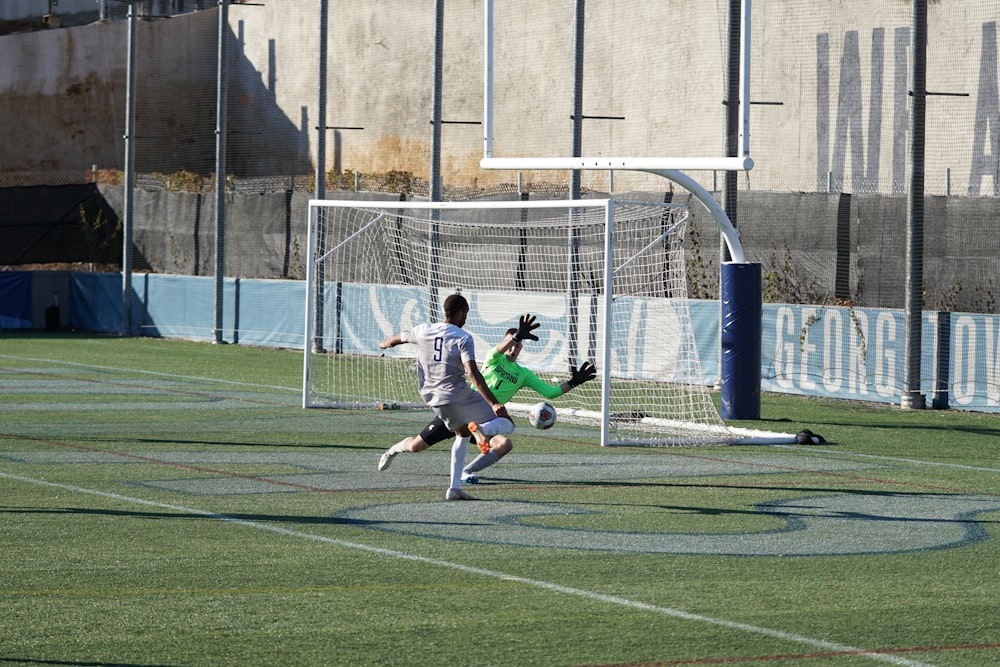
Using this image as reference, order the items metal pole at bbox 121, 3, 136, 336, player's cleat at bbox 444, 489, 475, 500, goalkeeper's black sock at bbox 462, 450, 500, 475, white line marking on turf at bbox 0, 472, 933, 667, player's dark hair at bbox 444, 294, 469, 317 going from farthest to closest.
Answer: metal pole at bbox 121, 3, 136, 336, goalkeeper's black sock at bbox 462, 450, 500, 475, player's cleat at bbox 444, 489, 475, 500, player's dark hair at bbox 444, 294, 469, 317, white line marking on turf at bbox 0, 472, 933, 667

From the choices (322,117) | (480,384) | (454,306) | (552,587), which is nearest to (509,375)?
(454,306)

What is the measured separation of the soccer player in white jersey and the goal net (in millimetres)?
4627

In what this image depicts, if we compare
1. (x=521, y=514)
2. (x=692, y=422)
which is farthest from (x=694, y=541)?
(x=692, y=422)

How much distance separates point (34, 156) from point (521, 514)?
43.0m

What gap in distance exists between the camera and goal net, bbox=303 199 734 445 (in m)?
19.7

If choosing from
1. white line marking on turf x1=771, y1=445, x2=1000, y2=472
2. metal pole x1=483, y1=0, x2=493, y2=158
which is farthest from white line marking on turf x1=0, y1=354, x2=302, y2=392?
white line marking on turf x1=771, y1=445, x2=1000, y2=472

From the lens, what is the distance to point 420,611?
8.38 metres

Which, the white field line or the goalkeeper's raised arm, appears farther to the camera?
the white field line

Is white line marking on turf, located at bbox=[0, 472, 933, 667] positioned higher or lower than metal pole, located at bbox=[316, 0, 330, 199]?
lower

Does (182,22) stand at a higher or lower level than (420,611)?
higher

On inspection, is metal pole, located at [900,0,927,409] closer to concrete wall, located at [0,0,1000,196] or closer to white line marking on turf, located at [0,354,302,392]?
concrete wall, located at [0,0,1000,196]

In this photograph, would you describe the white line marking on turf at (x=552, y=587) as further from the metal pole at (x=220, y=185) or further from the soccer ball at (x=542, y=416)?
the metal pole at (x=220, y=185)

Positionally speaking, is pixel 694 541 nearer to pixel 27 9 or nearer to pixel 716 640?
pixel 716 640

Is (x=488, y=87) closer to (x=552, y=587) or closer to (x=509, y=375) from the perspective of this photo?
(x=509, y=375)
